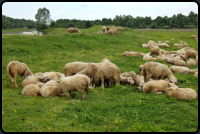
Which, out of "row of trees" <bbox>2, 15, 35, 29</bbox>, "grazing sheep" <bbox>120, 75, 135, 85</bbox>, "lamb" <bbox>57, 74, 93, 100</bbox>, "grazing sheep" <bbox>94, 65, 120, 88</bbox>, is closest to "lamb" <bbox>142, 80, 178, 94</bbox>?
"grazing sheep" <bbox>120, 75, 135, 85</bbox>

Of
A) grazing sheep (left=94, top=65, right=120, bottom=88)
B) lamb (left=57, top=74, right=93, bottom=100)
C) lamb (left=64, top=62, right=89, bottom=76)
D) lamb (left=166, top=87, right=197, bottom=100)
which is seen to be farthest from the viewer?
lamb (left=64, top=62, right=89, bottom=76)

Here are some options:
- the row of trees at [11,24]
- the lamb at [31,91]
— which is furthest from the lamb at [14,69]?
the row of trees at [11,24]

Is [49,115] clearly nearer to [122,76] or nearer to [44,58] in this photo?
[122,76]

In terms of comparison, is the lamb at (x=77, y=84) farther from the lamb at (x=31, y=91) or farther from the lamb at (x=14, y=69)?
the lamb at (x=14, y=69)

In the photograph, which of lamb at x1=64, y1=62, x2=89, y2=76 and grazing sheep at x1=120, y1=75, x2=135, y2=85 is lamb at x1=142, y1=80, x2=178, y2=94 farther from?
lamb at x1=64, y1=62, x2=89, y2=76

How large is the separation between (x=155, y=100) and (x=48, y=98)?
5.15 meters

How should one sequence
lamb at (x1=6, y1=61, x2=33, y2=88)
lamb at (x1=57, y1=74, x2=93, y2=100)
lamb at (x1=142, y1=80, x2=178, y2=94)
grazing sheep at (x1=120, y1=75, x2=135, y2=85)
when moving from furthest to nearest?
grazing sheep at (x1=120, y1=75, x2=135, y2=85) < lamb at (x1=6, y1=61, x2=33, y2=88) < lamb at (x1=142, y1=80, x2=178, y2=94) < lamb at (x1=57, y1=74, x2=93, y2=100)

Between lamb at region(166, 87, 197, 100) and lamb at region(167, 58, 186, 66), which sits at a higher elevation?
lamb at region(167, 58, 186, 66)

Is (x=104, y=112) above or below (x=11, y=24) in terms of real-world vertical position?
below

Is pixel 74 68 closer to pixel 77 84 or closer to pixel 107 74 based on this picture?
pixel 107 74

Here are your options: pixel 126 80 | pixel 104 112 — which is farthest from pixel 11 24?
pixel 104 112

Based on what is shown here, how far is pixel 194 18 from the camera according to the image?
2894 inches

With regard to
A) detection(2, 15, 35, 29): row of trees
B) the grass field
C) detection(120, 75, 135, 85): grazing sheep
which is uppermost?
detection(2, 15, 35, 29): row of trees

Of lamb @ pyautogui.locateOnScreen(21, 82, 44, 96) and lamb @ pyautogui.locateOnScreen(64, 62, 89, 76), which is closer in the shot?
lamb @ pyautogui.locateOnScreen(21, 82, 44, 96)
